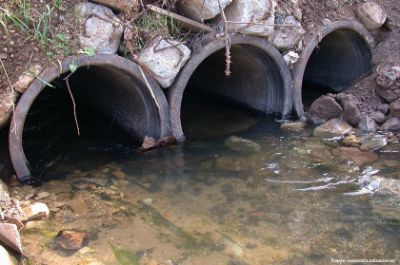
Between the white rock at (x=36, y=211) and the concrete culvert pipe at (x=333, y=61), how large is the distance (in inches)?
122

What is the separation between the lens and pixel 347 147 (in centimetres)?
491

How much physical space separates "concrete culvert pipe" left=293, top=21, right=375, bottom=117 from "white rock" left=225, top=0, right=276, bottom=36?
0.74 metres

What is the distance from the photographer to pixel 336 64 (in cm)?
662

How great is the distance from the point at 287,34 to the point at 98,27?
217 centimetres

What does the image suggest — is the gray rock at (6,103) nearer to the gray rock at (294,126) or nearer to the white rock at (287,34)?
the white rock at (287,34)

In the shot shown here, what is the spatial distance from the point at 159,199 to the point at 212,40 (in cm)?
169

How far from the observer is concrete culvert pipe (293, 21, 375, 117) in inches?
218

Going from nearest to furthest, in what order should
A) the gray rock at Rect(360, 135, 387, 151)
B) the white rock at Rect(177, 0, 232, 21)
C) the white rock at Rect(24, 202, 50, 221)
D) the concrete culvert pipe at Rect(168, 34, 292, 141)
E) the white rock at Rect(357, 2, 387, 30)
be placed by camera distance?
the white rock at Rect(24, 202, 50, 221), the white rock at Rect(177, 0, 232, 21), the concrete culvert pipe at Rect(168, 34, 292, 141), the gray rock at Rect(360, 135, 387, 151), the white rock at Rect(357, 2, 387, 30)

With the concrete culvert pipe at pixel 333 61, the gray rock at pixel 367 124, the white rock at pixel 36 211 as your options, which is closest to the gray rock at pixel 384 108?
the gray rock at pixel 367 124

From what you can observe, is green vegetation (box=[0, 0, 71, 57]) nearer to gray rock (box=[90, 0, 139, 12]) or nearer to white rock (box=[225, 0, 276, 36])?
gray rock (box=[90, 0, 139, 12])

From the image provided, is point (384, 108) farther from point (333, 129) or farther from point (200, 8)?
point (200, 8)

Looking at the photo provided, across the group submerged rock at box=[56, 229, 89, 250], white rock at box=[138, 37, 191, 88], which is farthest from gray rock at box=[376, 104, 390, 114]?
submerged rock at box=[56, 229, 89, 250]

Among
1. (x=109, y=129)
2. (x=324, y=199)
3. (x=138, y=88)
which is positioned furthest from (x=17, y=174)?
(x=324, y=199)

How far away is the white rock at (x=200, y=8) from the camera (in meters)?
4.60
